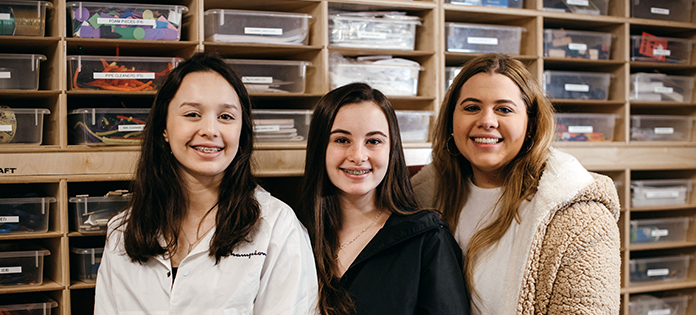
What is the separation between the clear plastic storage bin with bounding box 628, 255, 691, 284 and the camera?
2.93 metres

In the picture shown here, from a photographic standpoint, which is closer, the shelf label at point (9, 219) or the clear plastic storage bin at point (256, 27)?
the shelf label at point (9, 219)

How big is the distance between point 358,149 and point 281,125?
0.84 metres

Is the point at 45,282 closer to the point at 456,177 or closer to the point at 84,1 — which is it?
the point at 84,1

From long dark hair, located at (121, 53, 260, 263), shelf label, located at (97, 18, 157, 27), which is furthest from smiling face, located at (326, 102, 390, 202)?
shelf label, located at (97, 18, 157, 27)

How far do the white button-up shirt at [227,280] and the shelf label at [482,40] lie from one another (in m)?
1.51

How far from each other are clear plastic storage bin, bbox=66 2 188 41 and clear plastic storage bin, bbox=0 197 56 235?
713 mm

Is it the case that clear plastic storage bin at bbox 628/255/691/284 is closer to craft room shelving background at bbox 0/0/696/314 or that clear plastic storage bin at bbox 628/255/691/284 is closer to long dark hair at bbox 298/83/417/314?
craft room shelving background at bbox 0/0/696/314

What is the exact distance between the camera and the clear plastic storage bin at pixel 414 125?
256cm

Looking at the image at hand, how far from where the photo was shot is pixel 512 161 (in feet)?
5.90

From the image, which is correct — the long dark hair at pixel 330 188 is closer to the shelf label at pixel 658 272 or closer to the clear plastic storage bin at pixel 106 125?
the clear plastic storage bin at pixel 106 125

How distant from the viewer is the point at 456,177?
196 centimetres

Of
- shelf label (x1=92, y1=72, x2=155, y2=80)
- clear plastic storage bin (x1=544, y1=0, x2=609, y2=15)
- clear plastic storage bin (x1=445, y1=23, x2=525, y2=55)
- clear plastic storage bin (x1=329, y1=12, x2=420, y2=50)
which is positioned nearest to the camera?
shelf label (x1=92, y1=72, x2=155, y2=80)

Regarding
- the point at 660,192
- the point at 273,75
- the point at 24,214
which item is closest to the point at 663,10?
the point at 660,192

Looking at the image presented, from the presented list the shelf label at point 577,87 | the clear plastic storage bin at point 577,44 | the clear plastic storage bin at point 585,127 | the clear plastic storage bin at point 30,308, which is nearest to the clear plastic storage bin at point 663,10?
the clear plastic storage bin at point 577,44
